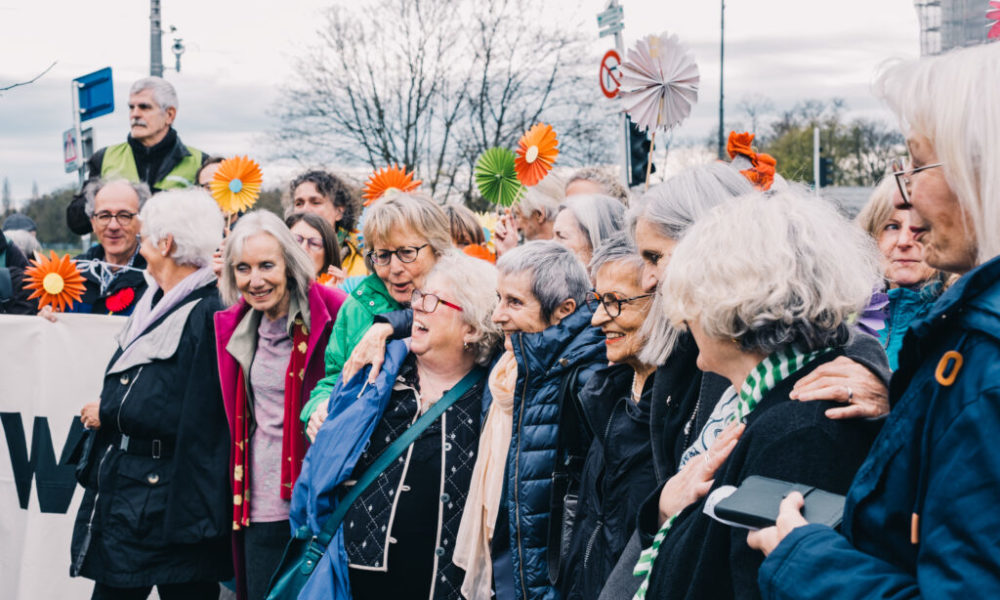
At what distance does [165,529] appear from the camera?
12.8 ft

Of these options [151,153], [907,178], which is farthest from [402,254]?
[151,153]

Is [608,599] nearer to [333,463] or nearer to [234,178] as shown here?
[333,463]

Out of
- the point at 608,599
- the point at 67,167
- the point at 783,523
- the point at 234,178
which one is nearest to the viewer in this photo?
the point at 783,523

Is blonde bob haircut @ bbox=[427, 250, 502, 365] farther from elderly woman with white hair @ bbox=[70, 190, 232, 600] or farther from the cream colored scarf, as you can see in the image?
elderly woman with white hair @ bbox=[70, 190, 232, 600]

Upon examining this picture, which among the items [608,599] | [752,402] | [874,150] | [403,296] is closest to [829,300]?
[752,402]

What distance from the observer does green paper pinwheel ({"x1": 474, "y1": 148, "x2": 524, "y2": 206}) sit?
473 cm

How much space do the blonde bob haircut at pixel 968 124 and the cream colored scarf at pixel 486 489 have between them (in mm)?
1962

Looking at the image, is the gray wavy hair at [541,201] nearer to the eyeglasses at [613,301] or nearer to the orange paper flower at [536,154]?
the orange paper flower at [536,154]

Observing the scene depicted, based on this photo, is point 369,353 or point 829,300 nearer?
point 829,300

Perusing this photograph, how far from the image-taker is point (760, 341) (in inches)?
75.2

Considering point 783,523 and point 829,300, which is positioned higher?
point 829,300

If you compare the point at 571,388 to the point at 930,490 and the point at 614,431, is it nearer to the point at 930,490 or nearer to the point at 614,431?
the point at 614,431

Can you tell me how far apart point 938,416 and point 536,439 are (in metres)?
1.85

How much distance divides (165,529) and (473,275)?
1.69 metres
